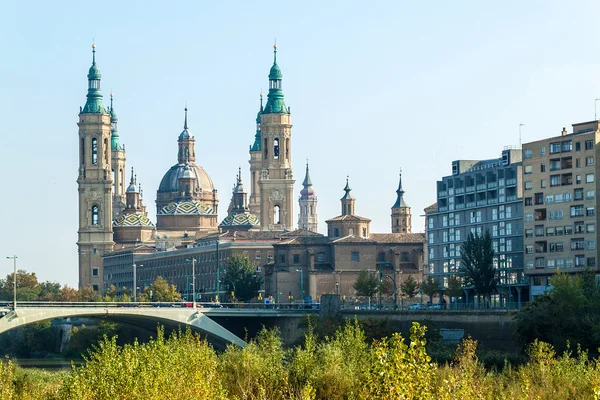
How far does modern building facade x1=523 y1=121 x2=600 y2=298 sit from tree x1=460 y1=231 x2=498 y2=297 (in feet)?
12.4

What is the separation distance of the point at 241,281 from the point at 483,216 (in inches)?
1536

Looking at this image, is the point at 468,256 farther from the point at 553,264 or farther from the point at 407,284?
the point at 407,284

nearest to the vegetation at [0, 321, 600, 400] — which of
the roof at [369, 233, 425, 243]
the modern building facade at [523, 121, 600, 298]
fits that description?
the modern building facade at [523, 121, 600, 298]

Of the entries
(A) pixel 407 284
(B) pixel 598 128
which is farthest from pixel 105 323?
(B) pixel 598 128

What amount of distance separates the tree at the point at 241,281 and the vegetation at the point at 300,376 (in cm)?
7700

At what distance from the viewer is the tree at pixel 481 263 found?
122 meters

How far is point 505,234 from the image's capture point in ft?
413

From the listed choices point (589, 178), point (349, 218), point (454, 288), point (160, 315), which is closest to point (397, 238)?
point (349, 218)

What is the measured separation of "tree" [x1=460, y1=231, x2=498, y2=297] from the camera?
121500 millimetres

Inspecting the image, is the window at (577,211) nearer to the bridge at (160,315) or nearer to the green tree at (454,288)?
the green tree at (454,288)

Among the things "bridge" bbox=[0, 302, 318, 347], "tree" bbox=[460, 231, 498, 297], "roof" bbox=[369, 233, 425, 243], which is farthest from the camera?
"roof" bbox=[369, 233, 425, 243]

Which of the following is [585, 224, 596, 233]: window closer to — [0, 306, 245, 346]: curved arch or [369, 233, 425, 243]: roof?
[0, 306, 245, 346]: curved arch

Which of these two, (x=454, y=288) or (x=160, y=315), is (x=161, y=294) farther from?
(x=160, y=315)

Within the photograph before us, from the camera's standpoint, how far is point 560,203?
376 feet
